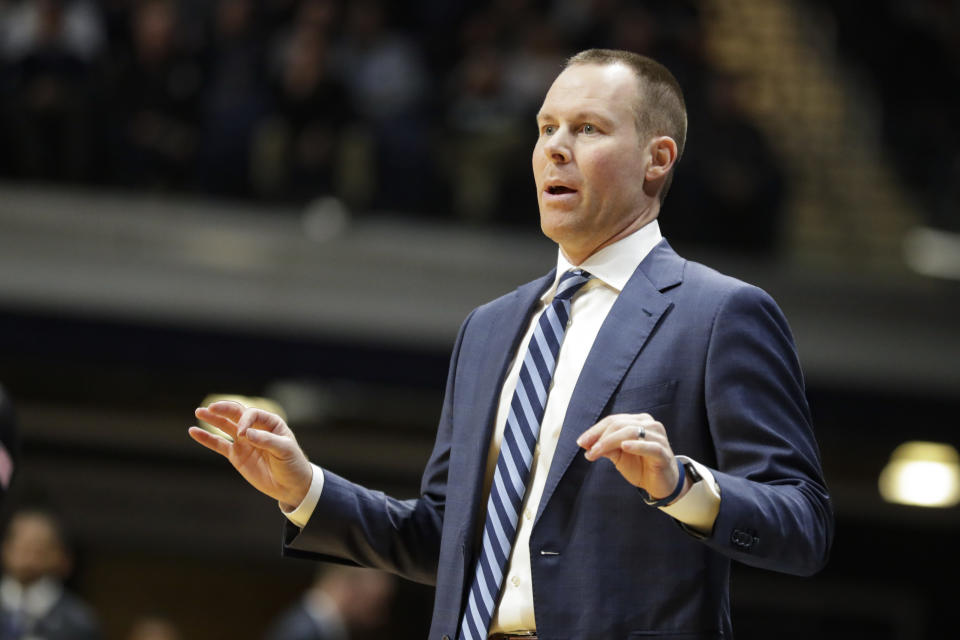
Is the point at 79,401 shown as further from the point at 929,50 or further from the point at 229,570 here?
the point at 929,50

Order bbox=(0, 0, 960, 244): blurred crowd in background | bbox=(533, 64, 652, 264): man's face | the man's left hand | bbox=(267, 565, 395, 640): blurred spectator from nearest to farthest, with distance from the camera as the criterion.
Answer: the man's left hand < bbox=(533, 64, 652, 264): man's face < bbox=(267, 565, 395, 640): blurred spectator < bbox=(0, 0, 960, 244): blurred crowd in background

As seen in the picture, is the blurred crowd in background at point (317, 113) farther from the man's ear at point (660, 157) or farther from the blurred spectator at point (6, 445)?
the blurred spectator at point (6, 445)

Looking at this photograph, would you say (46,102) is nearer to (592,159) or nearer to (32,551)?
(32,551)

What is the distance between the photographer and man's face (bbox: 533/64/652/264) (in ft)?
8.34

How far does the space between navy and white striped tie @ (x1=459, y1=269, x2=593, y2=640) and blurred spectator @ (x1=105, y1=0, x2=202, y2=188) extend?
6.34 meters

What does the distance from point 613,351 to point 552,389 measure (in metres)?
0.15

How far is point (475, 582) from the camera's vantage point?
244 centimetres

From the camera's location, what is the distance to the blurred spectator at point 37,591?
7121 mm

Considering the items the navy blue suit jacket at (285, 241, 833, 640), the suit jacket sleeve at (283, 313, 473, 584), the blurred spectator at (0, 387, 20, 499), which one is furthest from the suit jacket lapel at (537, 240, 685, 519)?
the blurred spectator at (0, 387, 20, 499)

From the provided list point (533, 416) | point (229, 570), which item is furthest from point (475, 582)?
point (229, 570)

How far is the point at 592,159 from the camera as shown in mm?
2535

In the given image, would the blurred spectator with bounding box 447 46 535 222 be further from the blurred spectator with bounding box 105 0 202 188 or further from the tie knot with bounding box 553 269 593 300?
the tie knot with bounding box 553 269 593 300

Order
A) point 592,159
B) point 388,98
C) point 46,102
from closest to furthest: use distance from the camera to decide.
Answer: point 592,159
point 46,102
point 388,98

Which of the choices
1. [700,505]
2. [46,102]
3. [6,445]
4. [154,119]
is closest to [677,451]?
[700,505]
